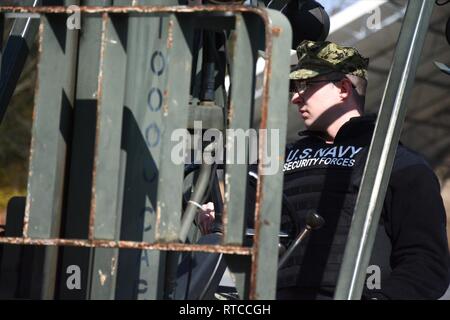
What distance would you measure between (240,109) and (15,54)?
4.08 ft

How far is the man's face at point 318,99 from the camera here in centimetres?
359

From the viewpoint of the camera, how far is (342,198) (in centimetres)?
338

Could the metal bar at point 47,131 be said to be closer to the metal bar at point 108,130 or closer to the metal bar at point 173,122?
the metal bar at point 108,130

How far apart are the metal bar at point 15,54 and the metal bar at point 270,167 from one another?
1282mm

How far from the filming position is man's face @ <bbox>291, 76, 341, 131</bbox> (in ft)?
11.8

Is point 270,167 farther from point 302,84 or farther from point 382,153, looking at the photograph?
point 302,84

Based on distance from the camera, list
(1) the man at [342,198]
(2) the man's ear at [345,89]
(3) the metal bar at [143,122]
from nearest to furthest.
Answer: (3) the metal bar at [143,122]
(1) the man at [342,198]
(2) the man's ear at [345,89]

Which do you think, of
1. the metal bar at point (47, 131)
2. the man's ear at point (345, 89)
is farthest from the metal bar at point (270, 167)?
the man's ear at point (345, 89)

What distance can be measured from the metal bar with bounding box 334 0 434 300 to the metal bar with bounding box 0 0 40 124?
48.1 inches

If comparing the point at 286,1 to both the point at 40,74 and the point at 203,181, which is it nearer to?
the point at 203,181

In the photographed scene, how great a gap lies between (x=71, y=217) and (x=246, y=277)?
1.79 ft

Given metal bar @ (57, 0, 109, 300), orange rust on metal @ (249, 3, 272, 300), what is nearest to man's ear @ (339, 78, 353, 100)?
metal bar @ (57, 0, 109, 300)

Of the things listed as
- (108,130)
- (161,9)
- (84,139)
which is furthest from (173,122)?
(84,139)
